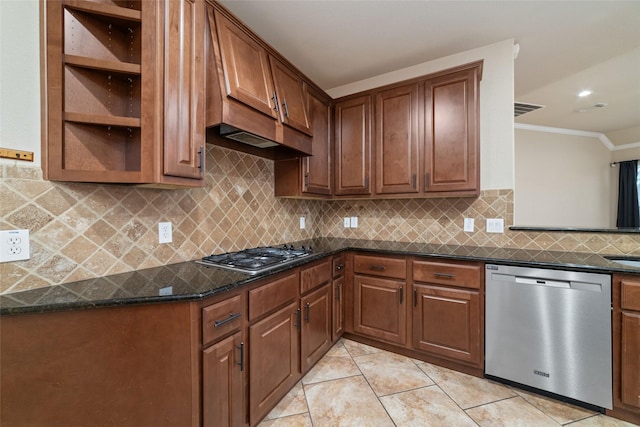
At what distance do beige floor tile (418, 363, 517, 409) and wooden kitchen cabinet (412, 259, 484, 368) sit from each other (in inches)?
4.7

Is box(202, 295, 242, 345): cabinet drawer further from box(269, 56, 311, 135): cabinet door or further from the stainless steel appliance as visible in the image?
box(269, 56, 311, 135): cabinet door

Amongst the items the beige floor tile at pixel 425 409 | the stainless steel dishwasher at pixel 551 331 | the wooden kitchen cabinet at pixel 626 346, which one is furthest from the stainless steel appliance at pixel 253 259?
the wooden kitchen cabinet at pixel 626 346

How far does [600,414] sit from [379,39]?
3053mm

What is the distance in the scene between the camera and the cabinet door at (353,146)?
250 cm

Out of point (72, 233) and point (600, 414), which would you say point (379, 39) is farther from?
point (600, 414)

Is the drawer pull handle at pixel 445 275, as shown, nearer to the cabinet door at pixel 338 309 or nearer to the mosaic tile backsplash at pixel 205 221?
the mosaic tile backsplash at pixel 205 221

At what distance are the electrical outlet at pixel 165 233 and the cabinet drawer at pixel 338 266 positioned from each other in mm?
1262

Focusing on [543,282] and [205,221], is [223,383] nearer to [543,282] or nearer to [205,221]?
[205,221]

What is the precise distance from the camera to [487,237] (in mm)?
2242

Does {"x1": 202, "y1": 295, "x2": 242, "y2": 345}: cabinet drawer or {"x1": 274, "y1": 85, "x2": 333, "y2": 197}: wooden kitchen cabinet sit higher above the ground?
{"x1": 274, "y1": 85, "x2": 333, "y2": 197}: wooden kitchen cabinet

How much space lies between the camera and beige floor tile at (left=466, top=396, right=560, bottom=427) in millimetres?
1492

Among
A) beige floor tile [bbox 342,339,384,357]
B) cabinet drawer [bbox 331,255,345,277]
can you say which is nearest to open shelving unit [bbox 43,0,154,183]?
cabinet drawer [bbox 331,255,345,277]

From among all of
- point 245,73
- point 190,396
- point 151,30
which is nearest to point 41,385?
point 190,396

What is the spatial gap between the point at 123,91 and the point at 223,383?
61.1 inches
